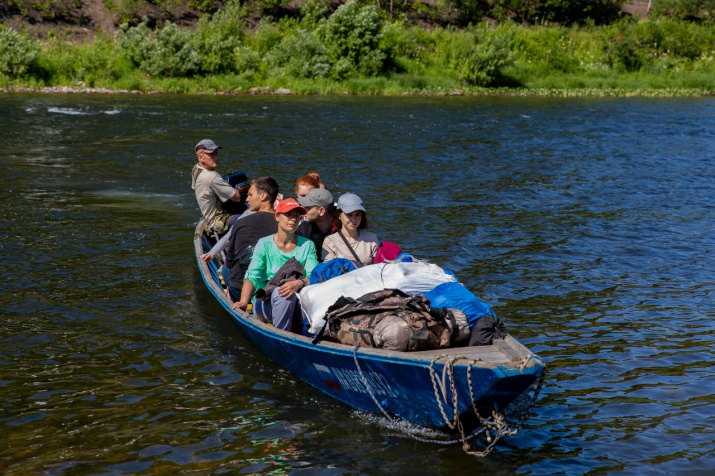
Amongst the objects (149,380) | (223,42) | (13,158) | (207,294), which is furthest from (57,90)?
(149,380)

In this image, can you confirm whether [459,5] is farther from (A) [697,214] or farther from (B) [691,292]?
(B) [691,292]

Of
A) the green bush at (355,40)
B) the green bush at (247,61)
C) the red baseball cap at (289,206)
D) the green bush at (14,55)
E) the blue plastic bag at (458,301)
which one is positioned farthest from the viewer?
the green bush at (355,40)

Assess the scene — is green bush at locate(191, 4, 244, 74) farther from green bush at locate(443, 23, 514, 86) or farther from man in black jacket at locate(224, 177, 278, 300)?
man in black jacket at locate(224, 177, 278, 300)

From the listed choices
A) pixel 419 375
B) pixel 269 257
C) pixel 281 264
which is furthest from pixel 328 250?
pixel 419 375

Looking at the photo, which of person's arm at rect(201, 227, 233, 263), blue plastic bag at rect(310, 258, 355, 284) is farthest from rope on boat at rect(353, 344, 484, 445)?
person's arm at rect(201, 227, 233, 263)

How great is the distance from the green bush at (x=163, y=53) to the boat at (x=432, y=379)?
31.2 m

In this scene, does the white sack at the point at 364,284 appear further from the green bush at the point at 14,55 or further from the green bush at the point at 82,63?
the green bush at the point at 14,55

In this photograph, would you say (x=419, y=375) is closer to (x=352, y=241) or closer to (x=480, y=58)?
(x=352, y=241)

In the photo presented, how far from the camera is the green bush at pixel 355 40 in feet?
130

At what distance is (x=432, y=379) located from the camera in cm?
523

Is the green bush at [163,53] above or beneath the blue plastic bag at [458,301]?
above

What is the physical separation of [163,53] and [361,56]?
10.5 metres

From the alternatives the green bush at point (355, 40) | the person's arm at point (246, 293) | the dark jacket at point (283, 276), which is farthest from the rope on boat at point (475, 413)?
the green bush at point (355, 40)

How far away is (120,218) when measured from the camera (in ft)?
43.0
